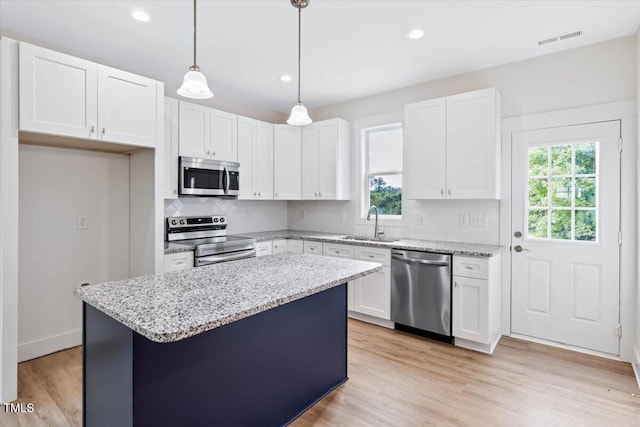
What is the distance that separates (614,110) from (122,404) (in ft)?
12.8

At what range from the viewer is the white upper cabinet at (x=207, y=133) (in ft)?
11.5

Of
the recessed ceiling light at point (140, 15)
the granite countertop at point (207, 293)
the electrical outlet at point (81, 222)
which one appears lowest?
the granite countertop at point (207, 293)

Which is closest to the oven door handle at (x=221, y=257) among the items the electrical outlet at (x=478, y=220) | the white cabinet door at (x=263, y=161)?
the white cabinet door at (x=263, y=161)

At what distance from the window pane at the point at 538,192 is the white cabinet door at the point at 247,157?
3.02m

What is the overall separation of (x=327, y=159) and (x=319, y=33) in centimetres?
179

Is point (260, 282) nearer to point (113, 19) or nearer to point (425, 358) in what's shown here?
point (425, 358)

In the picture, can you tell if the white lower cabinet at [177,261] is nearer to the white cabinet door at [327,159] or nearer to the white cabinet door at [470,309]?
the white cabinet door at [327,159]

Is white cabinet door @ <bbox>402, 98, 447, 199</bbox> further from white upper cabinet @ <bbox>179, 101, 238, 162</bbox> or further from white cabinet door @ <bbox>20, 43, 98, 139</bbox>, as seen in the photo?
white cabinet door @ <bbox>20, 43, 98, 139</bbox>

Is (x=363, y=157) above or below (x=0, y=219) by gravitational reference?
above

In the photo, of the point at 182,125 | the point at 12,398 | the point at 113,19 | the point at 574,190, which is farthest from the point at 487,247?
the point at 12,398

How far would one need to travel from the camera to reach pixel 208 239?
383 cm

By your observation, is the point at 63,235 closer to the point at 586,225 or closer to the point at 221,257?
the point at 221,257

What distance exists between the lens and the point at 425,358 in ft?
9.43

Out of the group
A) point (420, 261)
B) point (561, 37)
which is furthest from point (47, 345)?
point (561, 37)
